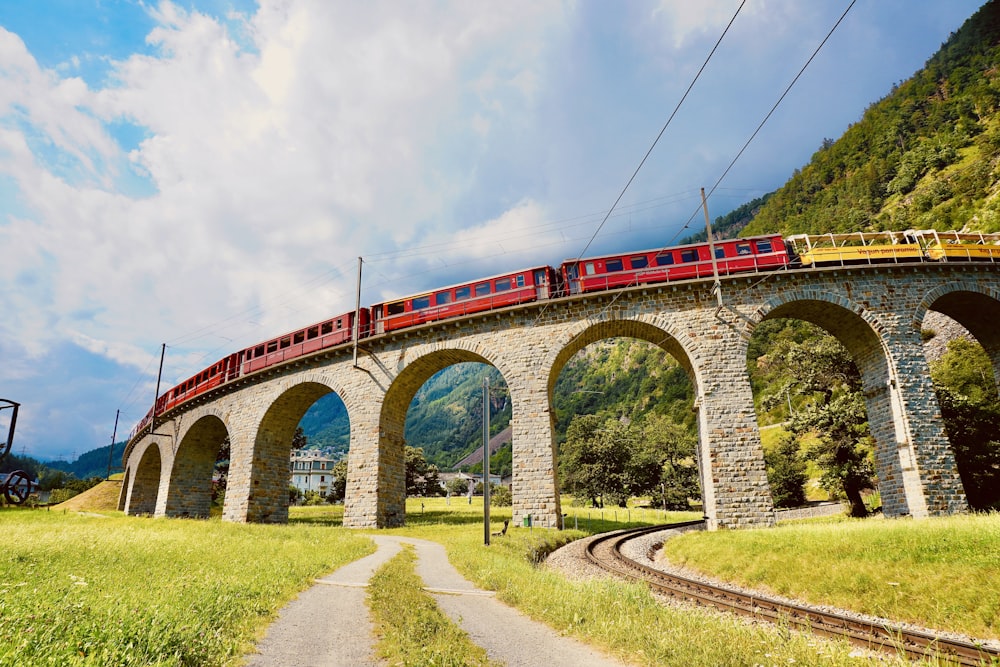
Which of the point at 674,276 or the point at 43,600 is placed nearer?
the point at 43,600

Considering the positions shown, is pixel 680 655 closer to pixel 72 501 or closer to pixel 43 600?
pixel 43 600

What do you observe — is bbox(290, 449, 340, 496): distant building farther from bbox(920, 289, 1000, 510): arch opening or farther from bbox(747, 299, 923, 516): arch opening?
bbox(920, 289, 1000, 510): arch opening

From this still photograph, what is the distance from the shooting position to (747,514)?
2048cm

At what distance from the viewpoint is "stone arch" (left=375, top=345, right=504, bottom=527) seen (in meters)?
27.2

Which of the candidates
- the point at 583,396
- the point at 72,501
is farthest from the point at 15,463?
the point at 583,396

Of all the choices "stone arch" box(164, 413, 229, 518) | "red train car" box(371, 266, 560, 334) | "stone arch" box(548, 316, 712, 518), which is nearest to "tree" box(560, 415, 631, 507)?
"stone arch" box(548, 316, 712, 518)

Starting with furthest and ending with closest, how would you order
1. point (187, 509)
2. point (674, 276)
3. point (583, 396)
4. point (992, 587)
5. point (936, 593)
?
point (583, 396), point (187, 509), point (674, 276), point (936, 593), point (992, 587)

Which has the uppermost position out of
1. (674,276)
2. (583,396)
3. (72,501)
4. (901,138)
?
(901,138)

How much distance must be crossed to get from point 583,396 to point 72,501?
12490 cm

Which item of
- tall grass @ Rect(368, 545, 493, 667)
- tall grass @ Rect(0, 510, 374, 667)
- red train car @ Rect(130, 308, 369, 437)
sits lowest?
tall grass @ Rect(368, 545, 493, 667)

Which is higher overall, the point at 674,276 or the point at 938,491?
the point at 674,276

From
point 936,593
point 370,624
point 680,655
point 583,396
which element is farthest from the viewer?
point 583,396

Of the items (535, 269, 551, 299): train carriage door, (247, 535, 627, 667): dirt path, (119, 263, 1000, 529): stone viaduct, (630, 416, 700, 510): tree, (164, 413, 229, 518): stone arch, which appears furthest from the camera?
(630, 416, 700, 510): tree

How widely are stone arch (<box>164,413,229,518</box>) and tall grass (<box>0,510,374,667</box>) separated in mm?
28794
